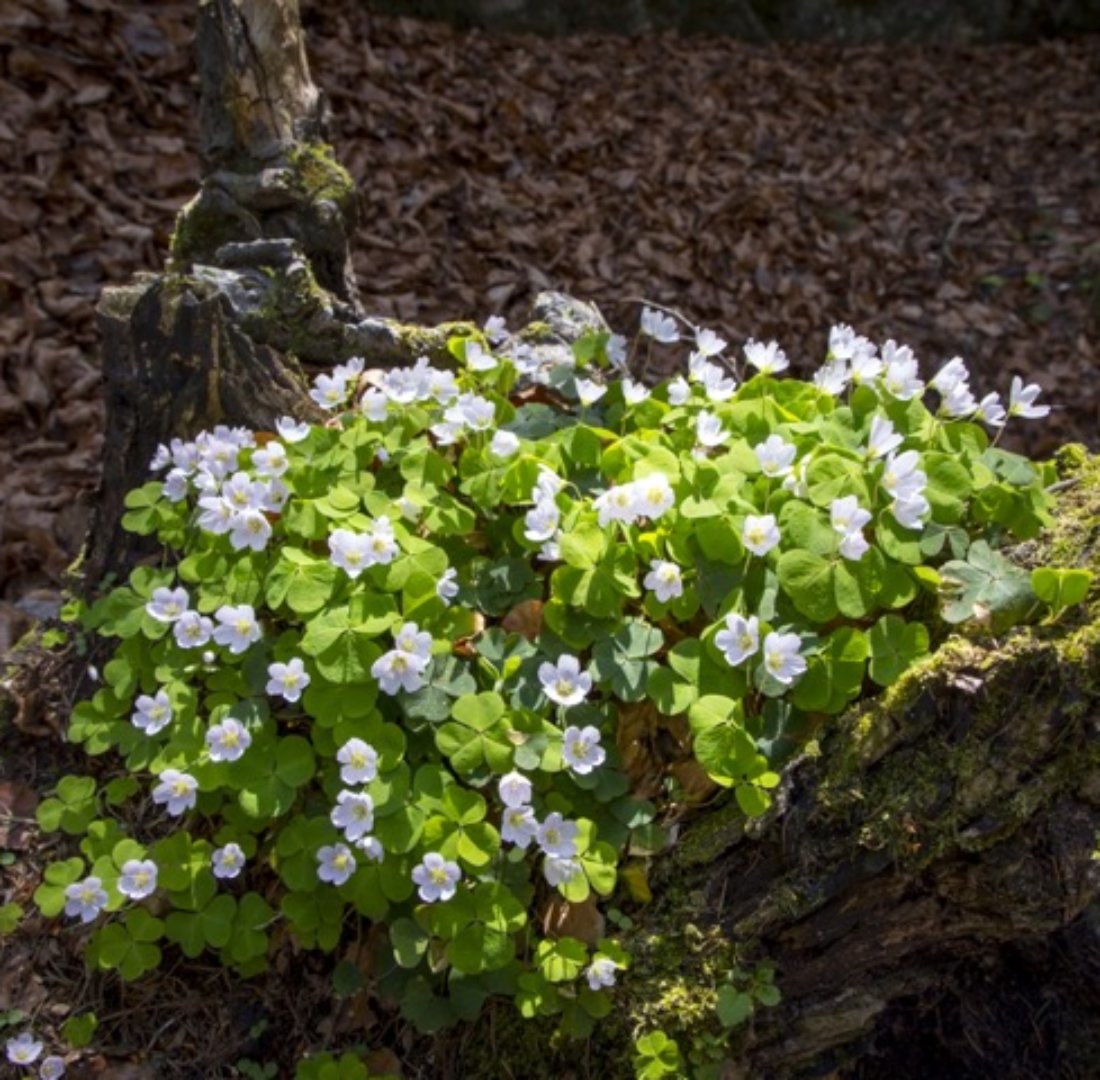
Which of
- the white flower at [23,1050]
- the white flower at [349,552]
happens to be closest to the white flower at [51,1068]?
the white flower at [23,1050]

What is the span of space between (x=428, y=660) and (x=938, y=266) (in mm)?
4947

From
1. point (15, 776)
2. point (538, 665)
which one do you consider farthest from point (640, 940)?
point (15, 776)

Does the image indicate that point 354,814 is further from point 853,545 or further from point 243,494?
point 853,545

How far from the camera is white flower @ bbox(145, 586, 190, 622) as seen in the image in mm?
2211

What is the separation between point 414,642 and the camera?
1991 millimetres

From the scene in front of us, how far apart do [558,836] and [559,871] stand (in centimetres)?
6

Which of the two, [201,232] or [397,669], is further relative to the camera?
[201,232]

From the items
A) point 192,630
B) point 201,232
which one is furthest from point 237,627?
point 201,232

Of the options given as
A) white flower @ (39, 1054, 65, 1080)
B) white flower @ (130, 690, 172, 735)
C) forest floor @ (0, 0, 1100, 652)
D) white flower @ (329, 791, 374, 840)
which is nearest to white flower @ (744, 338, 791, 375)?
white flower @ (329, 791, 374, 840)

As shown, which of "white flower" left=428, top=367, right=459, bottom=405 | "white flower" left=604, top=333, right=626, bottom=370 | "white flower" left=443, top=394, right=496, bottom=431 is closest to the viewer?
"white flower" left=443, top=394, right=496, bottom=431

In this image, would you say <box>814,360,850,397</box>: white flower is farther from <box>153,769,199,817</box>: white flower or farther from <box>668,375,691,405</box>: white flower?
<box>153,769,199,817</box>: white flower

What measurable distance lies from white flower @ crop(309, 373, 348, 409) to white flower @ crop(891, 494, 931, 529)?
117 cm

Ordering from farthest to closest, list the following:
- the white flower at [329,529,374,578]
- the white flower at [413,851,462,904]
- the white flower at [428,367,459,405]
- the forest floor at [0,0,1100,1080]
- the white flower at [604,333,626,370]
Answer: the forest floor at [0,0,1100,1080]
the white flower at [604,333,626,370]
the white flower at [428,367,459,405]
the white flower at [329,529,374,578]
the white flower at [413,851,462,904]

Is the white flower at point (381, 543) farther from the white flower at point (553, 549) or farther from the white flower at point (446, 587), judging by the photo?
the white flower at point (553, 549)
